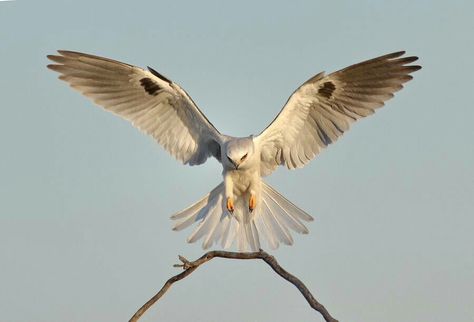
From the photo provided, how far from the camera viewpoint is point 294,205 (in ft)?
21.6

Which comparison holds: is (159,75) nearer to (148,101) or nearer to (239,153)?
(148,101)

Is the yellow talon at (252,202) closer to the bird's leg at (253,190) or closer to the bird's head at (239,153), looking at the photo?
the bird's leg at (253,190)

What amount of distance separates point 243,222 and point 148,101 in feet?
4.50

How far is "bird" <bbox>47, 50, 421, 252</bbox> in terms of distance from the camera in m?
6.48

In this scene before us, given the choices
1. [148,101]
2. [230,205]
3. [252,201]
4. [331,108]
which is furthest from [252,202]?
[148,101]

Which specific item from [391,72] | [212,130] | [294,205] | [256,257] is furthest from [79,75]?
[256,257]

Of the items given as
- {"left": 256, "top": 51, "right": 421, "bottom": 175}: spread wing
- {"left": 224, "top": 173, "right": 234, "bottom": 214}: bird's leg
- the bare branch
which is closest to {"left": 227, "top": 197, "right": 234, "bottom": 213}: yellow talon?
{"left": 224, "top": 173, "right": 234, "bottom": 214}: bird's leg

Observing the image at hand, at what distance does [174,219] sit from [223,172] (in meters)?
0.58

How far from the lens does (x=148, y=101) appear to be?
6.79m

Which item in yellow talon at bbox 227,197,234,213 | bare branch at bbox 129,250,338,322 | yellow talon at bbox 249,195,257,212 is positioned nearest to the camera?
bare branch at bbox 129,250,338,322

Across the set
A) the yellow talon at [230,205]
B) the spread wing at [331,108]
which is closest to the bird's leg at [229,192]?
the yellow talon at [230,205]

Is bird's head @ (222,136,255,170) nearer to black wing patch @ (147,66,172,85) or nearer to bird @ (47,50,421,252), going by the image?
bird @ (47,50,421,252)

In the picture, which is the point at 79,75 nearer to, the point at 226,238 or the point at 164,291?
the point at 226,238

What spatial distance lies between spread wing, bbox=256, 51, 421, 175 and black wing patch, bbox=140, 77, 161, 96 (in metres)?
1.04
